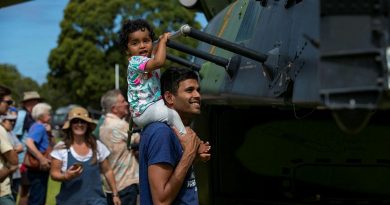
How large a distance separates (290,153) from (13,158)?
95.4 inches

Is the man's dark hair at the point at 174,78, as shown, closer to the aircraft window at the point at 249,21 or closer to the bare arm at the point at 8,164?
the aircraft window at the point at 249,21

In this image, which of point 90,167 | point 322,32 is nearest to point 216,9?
point 90,167

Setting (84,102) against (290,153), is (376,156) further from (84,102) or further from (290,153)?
(84,102)

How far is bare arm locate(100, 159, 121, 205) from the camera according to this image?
7.13m

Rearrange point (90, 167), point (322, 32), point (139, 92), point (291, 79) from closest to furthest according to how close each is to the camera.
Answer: point (322, 32) → point (291, 79) → point (139, 92) → point (90, 167)

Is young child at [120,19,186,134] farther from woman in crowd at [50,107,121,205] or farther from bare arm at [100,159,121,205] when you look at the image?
bare arm at [100,159,121,205]

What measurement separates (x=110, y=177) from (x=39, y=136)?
2.30m

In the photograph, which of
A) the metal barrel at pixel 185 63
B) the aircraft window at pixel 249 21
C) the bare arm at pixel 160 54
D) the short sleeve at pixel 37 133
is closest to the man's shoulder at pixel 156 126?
the bare arm at pixel 160 54

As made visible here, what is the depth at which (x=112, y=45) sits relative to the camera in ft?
162

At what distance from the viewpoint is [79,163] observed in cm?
676

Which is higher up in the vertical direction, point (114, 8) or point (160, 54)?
point (114, 8)

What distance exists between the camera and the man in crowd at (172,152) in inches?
161

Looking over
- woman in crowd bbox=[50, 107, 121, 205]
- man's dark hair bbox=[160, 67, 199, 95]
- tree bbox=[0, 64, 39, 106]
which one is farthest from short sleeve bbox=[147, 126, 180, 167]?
tree bbox=[0, 64, 39, 106]

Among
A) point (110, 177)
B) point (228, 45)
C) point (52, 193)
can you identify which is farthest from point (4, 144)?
point (52, 193)
